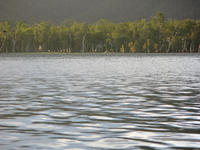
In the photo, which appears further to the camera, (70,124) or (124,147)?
(70,124)

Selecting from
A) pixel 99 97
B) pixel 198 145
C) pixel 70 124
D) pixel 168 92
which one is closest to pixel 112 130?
pixel 70 124

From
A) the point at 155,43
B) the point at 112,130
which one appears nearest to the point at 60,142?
the point at 112,130

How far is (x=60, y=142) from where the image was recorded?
10.5 meters

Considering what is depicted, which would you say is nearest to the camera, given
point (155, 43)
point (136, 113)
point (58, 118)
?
point (58, 118)

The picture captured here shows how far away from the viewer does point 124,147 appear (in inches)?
388

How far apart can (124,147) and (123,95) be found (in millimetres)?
11395

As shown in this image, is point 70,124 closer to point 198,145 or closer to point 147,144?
point 147,144

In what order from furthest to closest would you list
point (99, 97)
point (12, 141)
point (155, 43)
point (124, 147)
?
point (155, 43), point (99, 97), point (12, 141), point (124, 147)

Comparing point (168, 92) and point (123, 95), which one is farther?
point (168, 92)

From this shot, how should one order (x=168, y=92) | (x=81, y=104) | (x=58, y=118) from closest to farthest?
(x=58, y=118)
(x=81, y=104)
(x=168, y=92)

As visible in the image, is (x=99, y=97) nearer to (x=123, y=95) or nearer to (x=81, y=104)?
(x=123, y=95)

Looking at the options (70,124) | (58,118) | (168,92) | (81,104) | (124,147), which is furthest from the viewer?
(168,92)

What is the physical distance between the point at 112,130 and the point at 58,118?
2.73 metres

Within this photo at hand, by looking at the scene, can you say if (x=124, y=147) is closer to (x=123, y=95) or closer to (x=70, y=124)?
(x=70, y=124)
